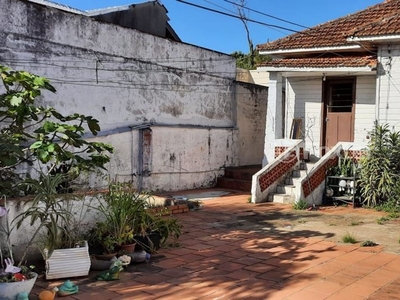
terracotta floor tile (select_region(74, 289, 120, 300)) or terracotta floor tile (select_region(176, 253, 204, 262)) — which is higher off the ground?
terracotta floor tile (select_region(74, 289, 120, 300))

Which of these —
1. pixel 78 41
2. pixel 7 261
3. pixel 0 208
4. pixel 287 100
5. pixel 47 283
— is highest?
pixel 78 41

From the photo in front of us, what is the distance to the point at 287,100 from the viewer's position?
12844 millimetres

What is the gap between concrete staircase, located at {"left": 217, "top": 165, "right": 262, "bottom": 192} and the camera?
42.5 ft

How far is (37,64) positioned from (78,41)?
A: 1296 millimetres

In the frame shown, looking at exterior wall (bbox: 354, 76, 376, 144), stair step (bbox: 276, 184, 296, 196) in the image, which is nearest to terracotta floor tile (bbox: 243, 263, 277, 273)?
stair step (bbox: 276, 184, 296, 196)

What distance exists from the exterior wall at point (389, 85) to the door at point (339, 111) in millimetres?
1259

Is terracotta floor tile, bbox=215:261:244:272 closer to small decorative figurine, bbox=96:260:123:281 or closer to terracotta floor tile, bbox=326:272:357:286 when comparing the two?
terracotta floor tile, bbox=326:272:357:286

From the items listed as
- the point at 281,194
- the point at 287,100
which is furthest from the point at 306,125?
the point at 281,194

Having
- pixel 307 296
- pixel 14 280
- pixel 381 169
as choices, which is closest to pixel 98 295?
pixel 14 280

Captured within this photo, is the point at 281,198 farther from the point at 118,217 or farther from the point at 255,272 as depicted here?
the point at 118,217

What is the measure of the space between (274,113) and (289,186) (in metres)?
2.30

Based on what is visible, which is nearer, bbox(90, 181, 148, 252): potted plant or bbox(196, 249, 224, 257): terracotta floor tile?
bbox(90, 181, 148, 252): potted plant

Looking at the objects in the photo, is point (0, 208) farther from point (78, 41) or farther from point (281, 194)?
point (281, 194)

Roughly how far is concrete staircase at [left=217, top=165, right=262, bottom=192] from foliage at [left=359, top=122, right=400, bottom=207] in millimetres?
3954
